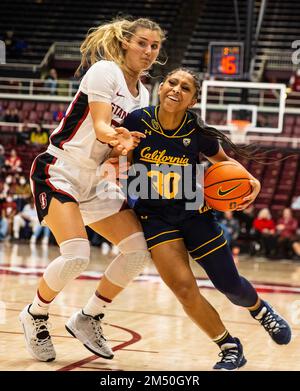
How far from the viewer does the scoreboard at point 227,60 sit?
14.3 m

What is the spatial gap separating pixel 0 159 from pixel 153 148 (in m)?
12.1

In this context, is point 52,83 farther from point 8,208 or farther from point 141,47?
point 141,47

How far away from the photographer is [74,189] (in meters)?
4.47

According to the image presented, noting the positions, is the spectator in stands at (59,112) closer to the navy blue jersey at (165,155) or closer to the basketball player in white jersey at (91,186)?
the basketball player in white jersey at (91,186)

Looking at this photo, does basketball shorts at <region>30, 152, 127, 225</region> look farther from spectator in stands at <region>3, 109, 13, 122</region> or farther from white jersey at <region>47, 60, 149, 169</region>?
spectator in stands at <region>3, 109, 13, 122</region>

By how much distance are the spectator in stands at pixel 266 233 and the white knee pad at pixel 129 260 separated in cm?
1017

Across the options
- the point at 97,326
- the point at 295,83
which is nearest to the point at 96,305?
the point at 97,326

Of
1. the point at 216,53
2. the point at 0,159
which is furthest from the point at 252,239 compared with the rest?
the point at 0,159

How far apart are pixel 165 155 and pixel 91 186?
18.8 inches

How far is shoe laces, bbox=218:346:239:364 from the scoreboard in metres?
10.4

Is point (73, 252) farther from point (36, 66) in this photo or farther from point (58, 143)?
point (36, 66)

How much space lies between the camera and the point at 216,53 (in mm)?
14703

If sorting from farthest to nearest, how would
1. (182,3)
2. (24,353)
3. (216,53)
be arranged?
(182,3) < (216,53) < (24,353)
